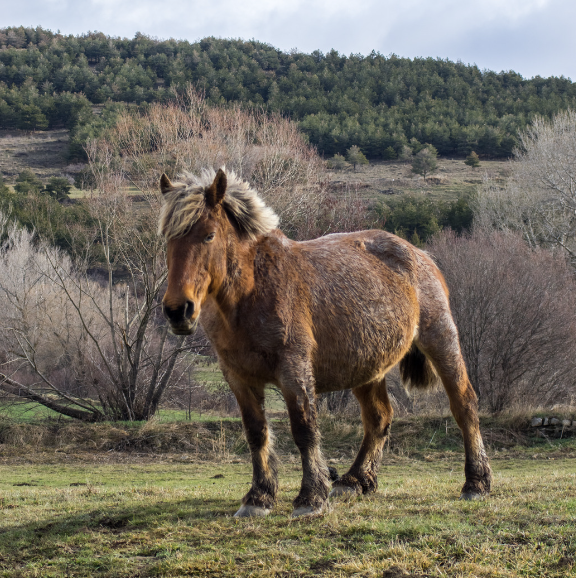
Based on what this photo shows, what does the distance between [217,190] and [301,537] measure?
9.16ft

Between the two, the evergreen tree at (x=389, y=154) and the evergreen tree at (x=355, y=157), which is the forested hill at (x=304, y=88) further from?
the evergreen tree at (x=355, y=157)

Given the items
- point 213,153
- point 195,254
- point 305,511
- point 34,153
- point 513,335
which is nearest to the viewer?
point 195,254

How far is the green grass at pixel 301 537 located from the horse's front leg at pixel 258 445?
0.20m

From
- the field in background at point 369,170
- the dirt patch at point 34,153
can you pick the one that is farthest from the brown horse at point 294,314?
the dirt patch at point 34,153

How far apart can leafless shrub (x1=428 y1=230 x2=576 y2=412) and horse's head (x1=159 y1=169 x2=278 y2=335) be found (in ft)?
49.2

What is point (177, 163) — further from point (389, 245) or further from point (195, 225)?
point (195, 225)

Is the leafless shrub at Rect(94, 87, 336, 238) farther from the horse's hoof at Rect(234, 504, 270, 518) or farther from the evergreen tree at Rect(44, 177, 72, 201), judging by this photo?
the evergreen tree at Rect(44, 177, 72, 201)

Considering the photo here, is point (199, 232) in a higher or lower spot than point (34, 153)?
lower

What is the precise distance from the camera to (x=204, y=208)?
470 cm

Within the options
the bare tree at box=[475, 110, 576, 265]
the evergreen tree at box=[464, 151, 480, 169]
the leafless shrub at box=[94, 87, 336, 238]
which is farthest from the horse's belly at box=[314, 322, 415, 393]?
the evergreen tree at box=[464, 151, 480, 169]

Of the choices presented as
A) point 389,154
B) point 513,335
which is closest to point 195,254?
point 513,335

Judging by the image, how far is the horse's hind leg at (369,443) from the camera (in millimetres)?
5973

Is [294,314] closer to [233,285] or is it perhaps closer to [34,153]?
[233,285]

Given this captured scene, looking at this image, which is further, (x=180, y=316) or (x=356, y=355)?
(x=356, y=355)
